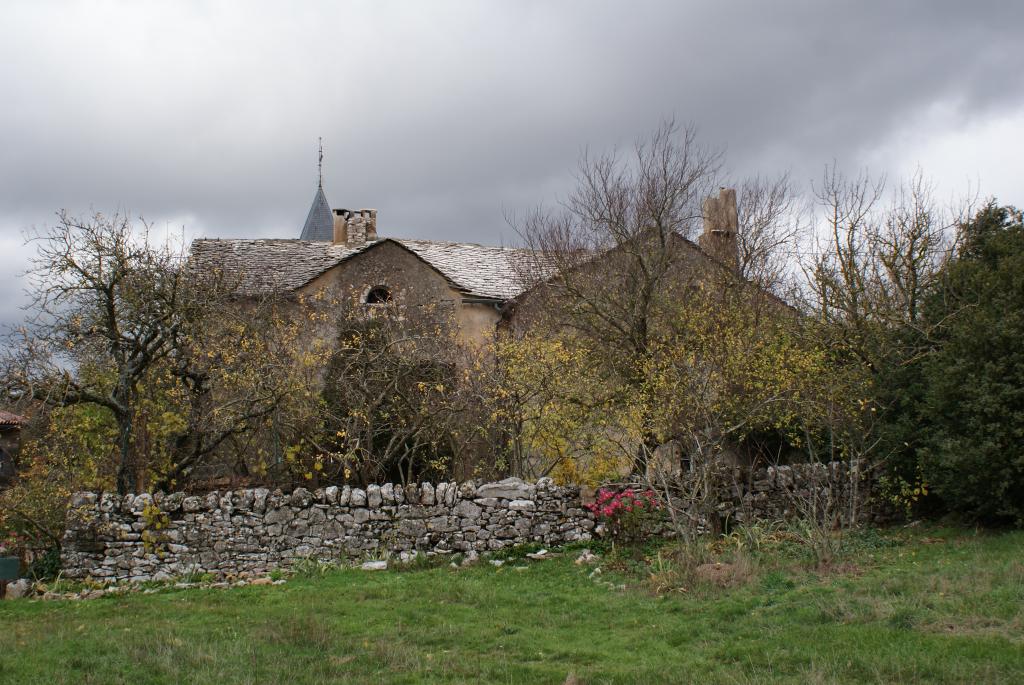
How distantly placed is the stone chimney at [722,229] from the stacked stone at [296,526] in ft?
26.7

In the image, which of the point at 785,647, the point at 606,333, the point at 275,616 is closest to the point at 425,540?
the point at 275,616

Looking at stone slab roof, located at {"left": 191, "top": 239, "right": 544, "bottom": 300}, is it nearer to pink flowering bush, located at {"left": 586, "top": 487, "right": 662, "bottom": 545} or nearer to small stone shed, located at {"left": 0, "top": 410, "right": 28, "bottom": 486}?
small stone shed, located at {"left": 0, "top": 410, "right": 28, "bottom": 486}

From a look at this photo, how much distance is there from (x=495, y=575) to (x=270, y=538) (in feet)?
13.7

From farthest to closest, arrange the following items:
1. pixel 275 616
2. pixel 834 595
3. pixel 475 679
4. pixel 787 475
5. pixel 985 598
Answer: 1. pixel 787 475
2. pixel 275 616
3. pixel 834 595
4. pixel 985 598
5. pixel 475 679

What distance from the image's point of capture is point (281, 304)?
21625mm

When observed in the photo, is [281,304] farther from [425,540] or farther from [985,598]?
[985,598]

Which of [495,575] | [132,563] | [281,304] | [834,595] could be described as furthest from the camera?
[281,304]

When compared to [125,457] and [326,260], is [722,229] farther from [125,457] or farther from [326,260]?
[125,457]

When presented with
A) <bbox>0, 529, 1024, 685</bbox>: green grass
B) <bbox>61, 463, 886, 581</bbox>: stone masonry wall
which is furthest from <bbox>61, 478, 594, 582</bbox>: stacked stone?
<bbox>0, 529, 1024, 685</bbox>: green grass

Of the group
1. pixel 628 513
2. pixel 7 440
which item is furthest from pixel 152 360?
pixel 7 440

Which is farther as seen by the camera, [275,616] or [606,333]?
[606,333]

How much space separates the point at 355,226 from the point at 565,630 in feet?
67.4

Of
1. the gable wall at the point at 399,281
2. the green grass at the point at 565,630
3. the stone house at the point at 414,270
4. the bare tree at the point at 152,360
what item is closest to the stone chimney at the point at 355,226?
the stone house at the point at 414,270

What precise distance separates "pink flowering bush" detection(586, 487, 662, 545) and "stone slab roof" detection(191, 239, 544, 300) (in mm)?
8301
